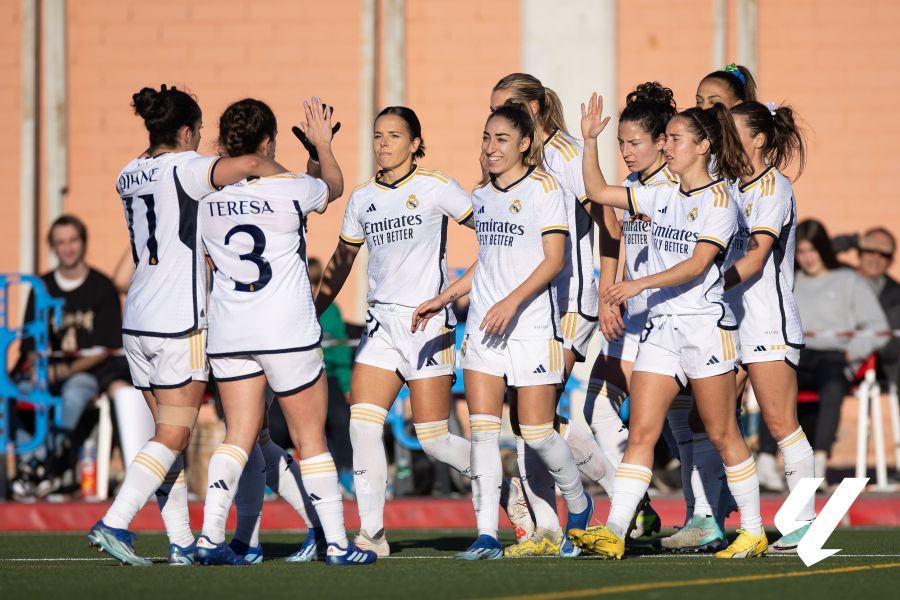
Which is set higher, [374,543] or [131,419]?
[131,419]

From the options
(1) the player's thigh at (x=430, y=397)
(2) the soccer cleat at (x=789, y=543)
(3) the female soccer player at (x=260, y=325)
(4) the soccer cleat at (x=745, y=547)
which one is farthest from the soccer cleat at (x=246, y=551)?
(2) the soccer cleat at (x=789, y=543)

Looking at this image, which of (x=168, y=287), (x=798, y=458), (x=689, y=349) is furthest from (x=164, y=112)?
(x=798, y=458)

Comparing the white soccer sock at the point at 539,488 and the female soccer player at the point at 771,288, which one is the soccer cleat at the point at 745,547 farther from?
the white soccer sock at the point at 539,488

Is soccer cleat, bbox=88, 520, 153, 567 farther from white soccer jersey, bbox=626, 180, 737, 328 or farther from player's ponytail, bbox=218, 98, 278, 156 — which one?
white soccer jersey, bbox=626, 180, 737, 328

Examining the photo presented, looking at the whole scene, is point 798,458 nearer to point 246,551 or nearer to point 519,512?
point 519,512

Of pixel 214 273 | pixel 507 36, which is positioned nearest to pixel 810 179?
pixel 507 36

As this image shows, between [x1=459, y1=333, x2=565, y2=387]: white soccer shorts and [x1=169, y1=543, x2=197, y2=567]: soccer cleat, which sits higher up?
[x1=459, y1=333, x2=565, y2=387]: white soccer shorts

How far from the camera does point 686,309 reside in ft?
22.1

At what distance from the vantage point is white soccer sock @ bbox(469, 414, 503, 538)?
6852 mm

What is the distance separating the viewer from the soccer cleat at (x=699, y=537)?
727cm

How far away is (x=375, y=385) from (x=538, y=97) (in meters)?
1.61

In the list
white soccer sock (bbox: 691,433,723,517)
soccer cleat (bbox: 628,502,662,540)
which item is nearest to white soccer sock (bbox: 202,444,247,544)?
soccer cleat (bbox: 628,502,662,540)

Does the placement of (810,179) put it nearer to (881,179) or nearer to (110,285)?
(881,179)

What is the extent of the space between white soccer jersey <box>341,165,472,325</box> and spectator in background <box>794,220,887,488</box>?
14.0ft
